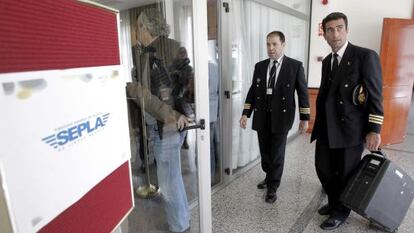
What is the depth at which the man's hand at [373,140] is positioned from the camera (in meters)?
1.75

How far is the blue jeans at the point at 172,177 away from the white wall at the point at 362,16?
3624 mm

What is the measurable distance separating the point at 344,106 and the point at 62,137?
1840 mm

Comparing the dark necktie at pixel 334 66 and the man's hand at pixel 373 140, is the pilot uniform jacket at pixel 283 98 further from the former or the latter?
the man's hand at pixel 373 140

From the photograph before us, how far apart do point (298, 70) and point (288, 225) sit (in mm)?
1289

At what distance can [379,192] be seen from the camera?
1.76 m

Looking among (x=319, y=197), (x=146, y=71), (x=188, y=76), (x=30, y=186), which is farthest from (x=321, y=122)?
(x=30, y=186)

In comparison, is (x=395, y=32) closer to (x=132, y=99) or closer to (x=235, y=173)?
(x=235, y=173)

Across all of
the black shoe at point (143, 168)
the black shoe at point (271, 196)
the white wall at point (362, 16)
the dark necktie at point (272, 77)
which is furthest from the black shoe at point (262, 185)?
the white wall at point (362, 16)

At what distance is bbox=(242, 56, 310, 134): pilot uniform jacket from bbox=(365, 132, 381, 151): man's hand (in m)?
0.61

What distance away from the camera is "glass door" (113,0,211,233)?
4.51 ft

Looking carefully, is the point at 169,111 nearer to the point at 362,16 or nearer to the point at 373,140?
the point at 373,140

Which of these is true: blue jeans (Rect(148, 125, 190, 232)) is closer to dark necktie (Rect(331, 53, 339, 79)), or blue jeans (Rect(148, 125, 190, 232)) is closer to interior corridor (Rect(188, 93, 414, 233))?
interior corridor (Rect(188, 93, 414, 233))

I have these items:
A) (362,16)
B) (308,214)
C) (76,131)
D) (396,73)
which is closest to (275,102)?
(308,214)

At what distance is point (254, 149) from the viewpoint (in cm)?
325
